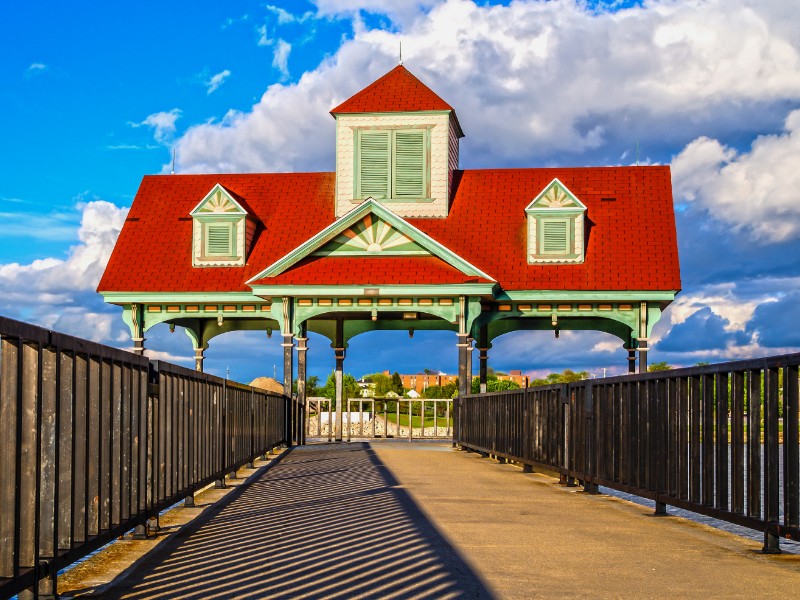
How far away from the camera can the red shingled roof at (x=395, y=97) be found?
3175 cm

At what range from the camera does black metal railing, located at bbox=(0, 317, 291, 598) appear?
5.38 m

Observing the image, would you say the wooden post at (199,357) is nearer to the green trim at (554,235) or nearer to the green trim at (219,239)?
the green trim at (219,239)

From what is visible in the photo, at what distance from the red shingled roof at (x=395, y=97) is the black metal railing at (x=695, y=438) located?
1719cm

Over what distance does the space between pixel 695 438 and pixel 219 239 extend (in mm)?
23300

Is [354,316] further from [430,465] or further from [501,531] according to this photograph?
[501,531]

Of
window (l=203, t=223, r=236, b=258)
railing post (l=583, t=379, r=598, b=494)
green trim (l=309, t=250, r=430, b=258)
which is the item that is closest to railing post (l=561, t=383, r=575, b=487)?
railing post (l=583, t=379, r=598, b=494)

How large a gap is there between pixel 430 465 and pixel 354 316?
1367cm

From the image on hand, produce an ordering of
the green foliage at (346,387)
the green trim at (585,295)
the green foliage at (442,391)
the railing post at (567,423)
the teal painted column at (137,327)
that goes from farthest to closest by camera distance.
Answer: the green foliage at (442,391) < the green foliage at (346,387) < the teal painted column at (137,327) < the green trim at (585,295) < the railing post at (567,423)

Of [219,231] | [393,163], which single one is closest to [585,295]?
[393,163]

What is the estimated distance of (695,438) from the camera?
31.6ft

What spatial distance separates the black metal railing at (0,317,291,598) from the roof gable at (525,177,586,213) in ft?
68.1

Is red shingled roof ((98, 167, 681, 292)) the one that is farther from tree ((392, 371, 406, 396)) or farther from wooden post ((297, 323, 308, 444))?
tree ((392, 371, 406, 396))

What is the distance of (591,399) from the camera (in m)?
13.6

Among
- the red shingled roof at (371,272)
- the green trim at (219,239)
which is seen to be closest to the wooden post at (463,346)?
the red shingled roof at (371,272)
